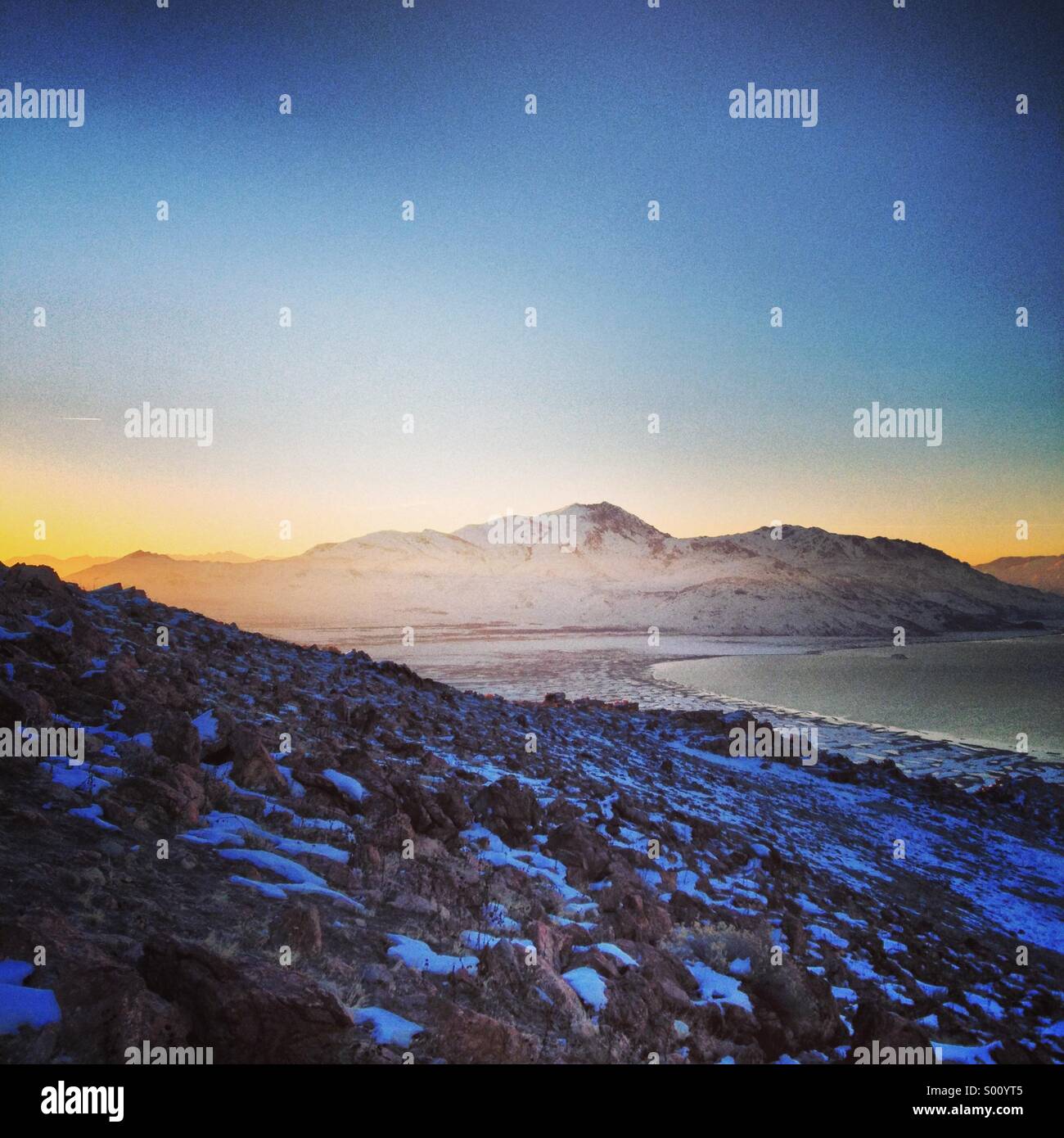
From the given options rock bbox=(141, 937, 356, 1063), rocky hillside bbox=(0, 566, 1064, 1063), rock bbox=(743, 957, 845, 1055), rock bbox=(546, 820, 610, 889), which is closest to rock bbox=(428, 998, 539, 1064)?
rocky hillside bbox=(0, 566, 1064, 1063)

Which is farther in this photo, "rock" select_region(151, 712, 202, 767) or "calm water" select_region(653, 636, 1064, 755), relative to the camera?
"calm water" select_region(653, 636, 1064, 755)

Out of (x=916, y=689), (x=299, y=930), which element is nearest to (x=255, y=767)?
(x=299, y=930)

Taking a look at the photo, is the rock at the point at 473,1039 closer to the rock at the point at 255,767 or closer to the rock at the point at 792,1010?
the rock at the point at 792,1010

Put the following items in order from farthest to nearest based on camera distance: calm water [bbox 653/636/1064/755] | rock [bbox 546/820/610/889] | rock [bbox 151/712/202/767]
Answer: calm water [bbox 653/636/1064/755], rock [bbox 546/820/610/889], rock [bbox 151/712/202/767]

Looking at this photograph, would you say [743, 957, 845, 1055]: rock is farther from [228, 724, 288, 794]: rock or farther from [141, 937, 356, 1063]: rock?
[228, 724, 288, 794]: rock

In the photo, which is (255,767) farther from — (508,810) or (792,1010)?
(792,1010)

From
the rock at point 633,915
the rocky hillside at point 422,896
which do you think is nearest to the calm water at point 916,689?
the rocky hillside at point 422,896
